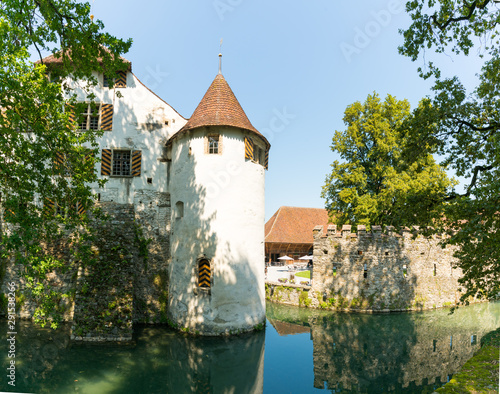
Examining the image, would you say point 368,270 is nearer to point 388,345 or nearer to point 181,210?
point 388,345

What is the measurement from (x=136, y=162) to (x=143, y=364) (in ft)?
24.1

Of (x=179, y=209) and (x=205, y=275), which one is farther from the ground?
(x=179, y=209)

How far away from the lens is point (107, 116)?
12375 millimetres

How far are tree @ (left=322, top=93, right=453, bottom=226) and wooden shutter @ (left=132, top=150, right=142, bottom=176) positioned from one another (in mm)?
9552

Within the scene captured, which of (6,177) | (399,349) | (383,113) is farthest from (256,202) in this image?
(383,113)

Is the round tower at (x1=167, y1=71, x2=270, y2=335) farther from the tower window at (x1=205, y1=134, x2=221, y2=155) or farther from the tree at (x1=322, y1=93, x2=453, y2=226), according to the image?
the tree at (x1=322, y1=93, x2=453, y2=226)

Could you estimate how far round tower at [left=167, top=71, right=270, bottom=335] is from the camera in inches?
410

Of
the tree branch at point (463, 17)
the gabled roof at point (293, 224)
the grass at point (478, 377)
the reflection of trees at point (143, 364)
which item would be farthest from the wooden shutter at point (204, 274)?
the gabled roof at point (293, 224)

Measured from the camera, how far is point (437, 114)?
689 centimetres

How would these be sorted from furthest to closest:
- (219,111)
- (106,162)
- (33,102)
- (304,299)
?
(304,299), (106,162), (219,111), (33,102)

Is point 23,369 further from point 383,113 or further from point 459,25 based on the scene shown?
point 383,113

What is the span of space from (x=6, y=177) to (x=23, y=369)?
189 inches

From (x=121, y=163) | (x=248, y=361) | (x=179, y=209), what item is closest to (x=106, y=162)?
(x=121, y=163)

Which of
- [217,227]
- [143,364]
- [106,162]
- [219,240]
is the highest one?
[106,162]
